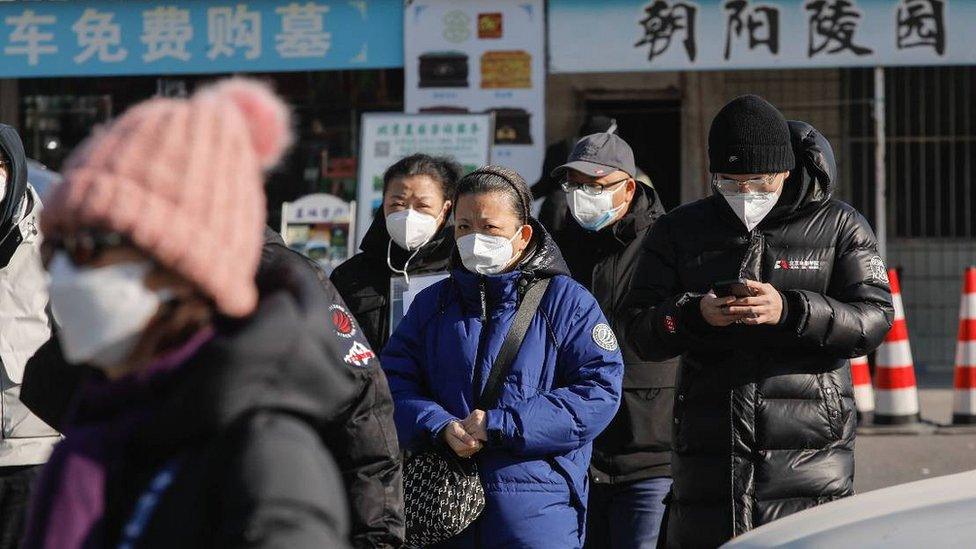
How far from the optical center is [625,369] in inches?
203

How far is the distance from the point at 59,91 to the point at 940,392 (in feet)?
28.1

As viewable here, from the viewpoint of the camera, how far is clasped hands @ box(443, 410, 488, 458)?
4105 mm

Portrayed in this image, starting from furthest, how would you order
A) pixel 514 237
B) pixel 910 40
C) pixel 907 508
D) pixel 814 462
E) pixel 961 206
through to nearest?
pixel 961 206, pixel 910 40, pixel 514 237, pixel 814 462, pixel 907 508

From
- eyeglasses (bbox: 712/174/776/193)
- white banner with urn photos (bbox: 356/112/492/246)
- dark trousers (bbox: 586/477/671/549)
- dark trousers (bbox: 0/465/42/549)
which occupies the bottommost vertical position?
dark trousers (bbox: 586/477/671/549)

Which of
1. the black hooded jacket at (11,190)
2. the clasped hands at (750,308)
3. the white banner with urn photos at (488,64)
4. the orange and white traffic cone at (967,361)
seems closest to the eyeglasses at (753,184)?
the clasped hands at (750,308)

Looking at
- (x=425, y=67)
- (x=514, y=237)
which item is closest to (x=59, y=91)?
(x=425, y=67)

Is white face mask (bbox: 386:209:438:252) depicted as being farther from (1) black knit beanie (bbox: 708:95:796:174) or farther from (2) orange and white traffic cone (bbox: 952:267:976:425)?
(2) orange and white traffic cone (bbox: 952:267:976:425)

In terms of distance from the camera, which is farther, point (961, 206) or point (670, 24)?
point (961, 206)

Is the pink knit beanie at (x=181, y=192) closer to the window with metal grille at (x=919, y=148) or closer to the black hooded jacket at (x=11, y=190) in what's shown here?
the black hooded jacket at (x=11, y=190)

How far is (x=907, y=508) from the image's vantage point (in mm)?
3582

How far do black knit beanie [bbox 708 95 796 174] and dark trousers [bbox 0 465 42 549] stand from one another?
7.08 ft

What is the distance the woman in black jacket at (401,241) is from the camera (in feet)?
17.1

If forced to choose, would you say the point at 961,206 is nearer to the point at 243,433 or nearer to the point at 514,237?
the point at 514,237

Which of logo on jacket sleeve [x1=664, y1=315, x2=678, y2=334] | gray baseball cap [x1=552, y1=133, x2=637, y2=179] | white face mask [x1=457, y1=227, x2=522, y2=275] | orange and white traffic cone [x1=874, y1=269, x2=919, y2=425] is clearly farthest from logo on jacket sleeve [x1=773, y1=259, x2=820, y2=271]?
orange and white traffic cone [x1=874, y1=269, x2=919, y2=425]
